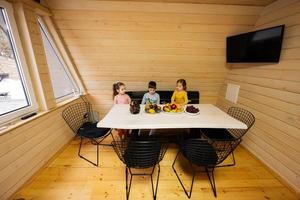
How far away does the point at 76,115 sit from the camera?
2797mm

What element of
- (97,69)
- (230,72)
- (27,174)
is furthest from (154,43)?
(27,174)

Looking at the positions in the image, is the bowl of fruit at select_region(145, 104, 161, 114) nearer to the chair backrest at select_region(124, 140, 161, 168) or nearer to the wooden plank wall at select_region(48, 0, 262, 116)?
the chair backrest at select_region(124, 140, 161, 168)

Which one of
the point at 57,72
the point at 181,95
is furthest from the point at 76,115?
the point at 181,95

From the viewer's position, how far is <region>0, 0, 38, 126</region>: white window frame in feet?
5.36

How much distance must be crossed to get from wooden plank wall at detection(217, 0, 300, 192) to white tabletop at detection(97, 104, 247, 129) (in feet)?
2.19

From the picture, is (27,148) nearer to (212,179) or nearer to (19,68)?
(19,68)

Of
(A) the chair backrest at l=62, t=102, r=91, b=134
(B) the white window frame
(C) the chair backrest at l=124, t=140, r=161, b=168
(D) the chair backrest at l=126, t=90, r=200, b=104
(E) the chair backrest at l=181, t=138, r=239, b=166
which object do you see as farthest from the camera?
(D) the chair backrest at l=126, t=90, r=200, b=104

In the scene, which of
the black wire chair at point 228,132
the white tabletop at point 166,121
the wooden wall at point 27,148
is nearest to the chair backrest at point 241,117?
the black wire chair at point 228,132

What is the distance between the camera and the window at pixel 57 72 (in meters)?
2.40

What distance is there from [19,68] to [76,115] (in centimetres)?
121

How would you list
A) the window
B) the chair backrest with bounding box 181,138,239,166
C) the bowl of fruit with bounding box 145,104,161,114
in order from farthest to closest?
the window
the bowl of fruit with bounding box 145,104,161,114
the chair backrest with bounding box 181,138,239,166

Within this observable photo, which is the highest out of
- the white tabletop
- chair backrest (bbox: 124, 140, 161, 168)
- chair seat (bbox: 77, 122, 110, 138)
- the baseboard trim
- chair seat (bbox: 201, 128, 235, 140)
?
the white tabletop

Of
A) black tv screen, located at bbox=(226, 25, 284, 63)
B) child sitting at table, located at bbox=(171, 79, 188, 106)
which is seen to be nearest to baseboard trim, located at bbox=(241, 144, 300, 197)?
child sitting at table, located at bbox=(171, 79, 188, 106)

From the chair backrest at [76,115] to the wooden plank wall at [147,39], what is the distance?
0.45m
